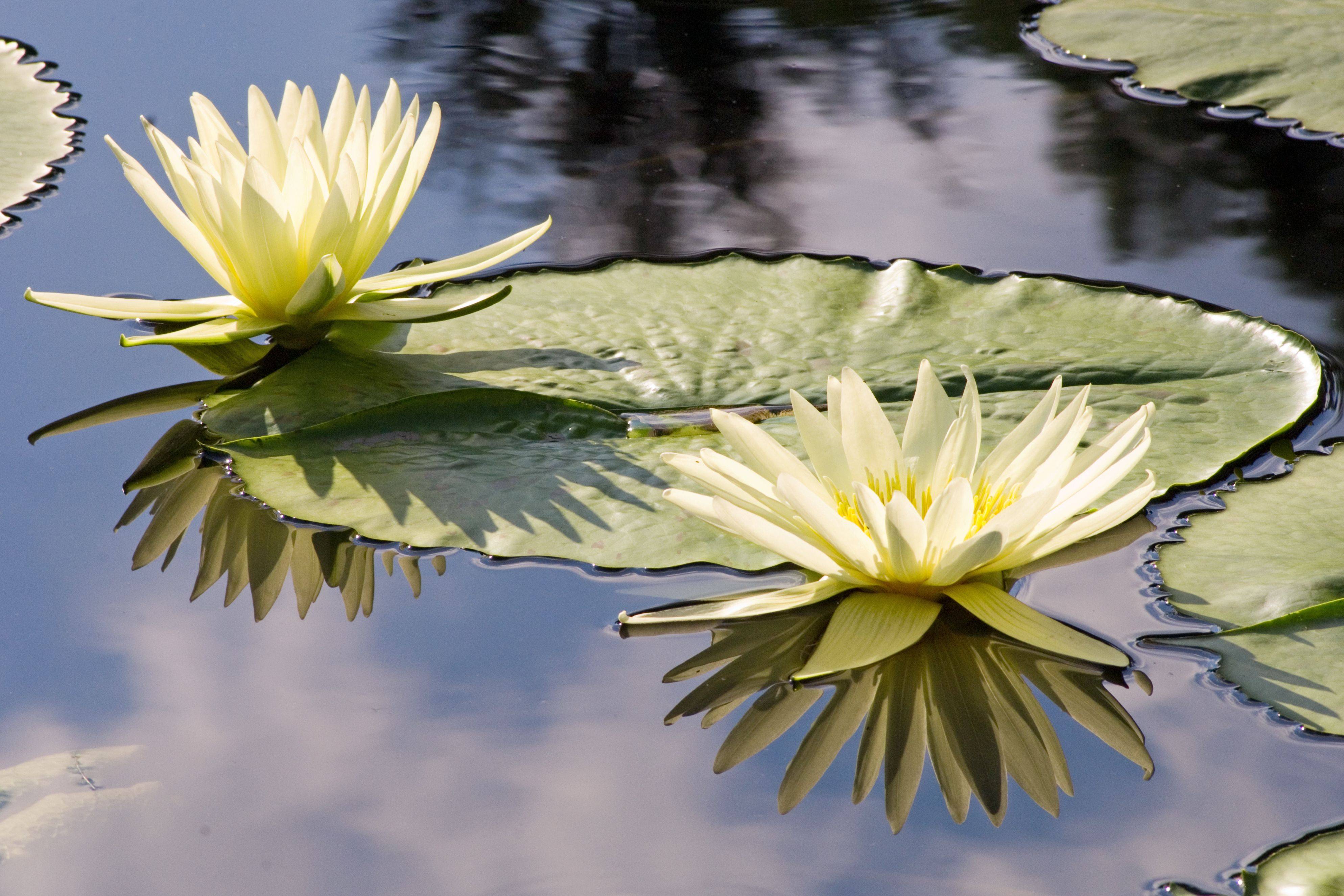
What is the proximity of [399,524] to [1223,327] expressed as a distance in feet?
4.30

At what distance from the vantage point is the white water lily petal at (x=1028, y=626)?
4.20 ft

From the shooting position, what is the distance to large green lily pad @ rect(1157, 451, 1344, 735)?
1233 mm

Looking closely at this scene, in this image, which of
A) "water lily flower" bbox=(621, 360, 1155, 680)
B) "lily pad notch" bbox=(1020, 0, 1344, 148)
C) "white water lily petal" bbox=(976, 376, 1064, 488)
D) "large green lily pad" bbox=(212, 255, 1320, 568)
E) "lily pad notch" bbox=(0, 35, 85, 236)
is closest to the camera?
"water lily flower" bbox=(621, 360, 1155, 680)

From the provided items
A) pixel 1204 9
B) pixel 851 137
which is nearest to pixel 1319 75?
pixel 1204 9

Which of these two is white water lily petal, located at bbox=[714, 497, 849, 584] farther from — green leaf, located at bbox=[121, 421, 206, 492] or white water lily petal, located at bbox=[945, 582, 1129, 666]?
green leaf, located at bbox=[121, 421, 206, 492]

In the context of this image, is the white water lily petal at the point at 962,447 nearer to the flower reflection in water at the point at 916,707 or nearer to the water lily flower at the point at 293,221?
the flower reflection in water at the point at 916,707

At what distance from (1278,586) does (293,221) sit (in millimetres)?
1443

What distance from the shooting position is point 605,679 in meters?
1.31

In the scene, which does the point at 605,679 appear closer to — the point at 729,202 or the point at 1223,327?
the point at 1223,327

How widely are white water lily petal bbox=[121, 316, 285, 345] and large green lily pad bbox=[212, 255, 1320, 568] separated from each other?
0.25 ft

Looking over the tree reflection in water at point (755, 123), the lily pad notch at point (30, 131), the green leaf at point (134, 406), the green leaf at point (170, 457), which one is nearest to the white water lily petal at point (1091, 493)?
the tree reflection in water at point (755, 123)

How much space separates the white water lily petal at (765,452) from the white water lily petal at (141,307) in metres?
0.94

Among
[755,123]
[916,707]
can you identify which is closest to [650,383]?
[916,707]

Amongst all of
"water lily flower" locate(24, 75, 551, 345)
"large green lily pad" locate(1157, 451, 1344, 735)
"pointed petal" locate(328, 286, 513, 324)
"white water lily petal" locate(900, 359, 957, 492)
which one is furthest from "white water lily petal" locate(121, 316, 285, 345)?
"large green lily pad" locate(1157, 451, 1344, 735)
